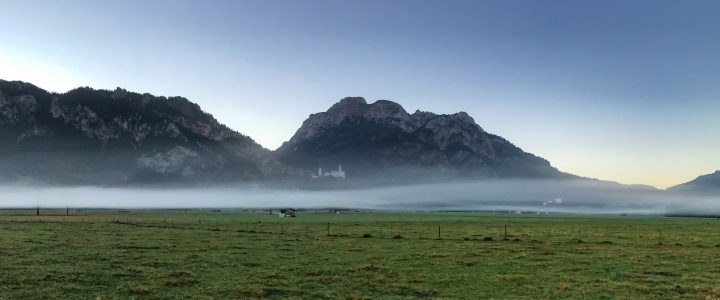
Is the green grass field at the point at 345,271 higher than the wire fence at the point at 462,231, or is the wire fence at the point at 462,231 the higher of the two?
the green grass field at the point at 345,271

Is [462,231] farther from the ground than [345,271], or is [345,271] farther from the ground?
[345,271]

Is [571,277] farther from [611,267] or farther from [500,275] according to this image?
[611,267]

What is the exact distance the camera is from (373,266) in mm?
40438

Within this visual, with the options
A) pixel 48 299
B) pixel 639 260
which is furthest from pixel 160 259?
pixel 639 260

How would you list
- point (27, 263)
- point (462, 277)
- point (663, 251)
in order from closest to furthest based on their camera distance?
point (462, 277)
point (27, 263)
point (663, 251)

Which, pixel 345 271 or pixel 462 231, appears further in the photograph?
pixel 462 231

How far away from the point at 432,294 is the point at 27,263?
30.8 metres

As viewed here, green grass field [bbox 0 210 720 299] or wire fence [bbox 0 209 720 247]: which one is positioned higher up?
green grass field [bbox 0 210 720 299]

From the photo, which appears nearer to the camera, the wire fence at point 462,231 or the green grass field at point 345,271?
the green grass field at point 345,271

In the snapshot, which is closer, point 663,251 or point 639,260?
point 639,260

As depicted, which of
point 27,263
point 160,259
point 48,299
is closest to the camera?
point 48,299

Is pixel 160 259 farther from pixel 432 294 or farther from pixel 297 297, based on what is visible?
pixel 432 294

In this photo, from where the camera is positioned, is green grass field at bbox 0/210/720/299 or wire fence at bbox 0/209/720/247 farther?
wire fence at bbox 0/209/720/247

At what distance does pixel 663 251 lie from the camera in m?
55.5
